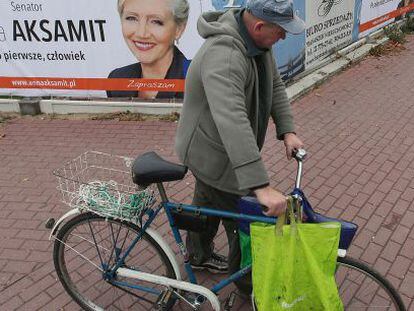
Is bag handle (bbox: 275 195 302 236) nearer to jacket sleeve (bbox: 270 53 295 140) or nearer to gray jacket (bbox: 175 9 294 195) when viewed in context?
gray jacket (bbox: 175 9 294 195)

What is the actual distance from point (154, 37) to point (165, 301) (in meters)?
3.74

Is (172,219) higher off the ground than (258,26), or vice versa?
(258,26)

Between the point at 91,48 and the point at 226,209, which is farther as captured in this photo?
the point at 91,48

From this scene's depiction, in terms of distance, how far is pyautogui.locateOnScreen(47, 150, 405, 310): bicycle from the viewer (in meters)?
2.35

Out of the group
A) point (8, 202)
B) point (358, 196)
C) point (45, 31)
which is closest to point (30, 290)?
point (8, 202)

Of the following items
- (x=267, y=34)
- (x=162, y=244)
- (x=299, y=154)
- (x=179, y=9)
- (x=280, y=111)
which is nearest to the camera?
(x=267, y=34)

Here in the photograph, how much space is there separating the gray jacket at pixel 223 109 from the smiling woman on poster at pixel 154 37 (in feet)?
10.4

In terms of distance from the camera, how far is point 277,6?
79.0 inches

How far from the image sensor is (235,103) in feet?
6.74

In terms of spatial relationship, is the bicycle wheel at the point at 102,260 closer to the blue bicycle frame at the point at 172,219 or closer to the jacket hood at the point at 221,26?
the blue bicycle frame at the point at 172,219

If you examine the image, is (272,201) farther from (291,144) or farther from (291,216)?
(291,144)

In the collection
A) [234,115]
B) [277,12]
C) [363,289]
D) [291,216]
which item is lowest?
[363,289]

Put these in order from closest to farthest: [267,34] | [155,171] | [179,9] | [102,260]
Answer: [267,34], [155,171], [102,260], [179,9]

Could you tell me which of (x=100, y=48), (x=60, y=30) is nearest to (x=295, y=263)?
(x=100, y=48)
